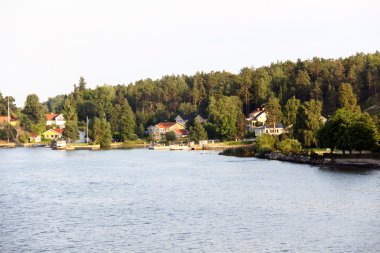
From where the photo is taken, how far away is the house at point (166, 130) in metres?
147

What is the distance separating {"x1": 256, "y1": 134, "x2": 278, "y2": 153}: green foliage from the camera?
9209 centimetres

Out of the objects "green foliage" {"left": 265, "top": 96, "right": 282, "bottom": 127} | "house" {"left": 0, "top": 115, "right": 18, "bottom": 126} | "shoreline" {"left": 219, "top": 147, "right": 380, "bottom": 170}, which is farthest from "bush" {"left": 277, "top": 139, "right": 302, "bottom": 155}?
"house" {"left": 0, "top": 115, "right": 18, "bottom": 126}

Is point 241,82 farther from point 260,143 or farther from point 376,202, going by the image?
point 376,202

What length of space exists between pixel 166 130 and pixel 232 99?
69.8ft

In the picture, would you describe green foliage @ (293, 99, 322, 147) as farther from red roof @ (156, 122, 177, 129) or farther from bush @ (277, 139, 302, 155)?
red roof @ (156, 122, 177, 129)

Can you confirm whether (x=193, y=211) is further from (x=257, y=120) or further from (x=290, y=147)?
(x=257, y=120)

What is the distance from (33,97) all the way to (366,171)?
115543 millimetres

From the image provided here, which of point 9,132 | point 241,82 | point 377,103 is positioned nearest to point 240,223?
point 377,103

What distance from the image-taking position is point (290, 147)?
285 feet

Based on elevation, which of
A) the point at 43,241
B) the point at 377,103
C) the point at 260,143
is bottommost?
the point at 43,241

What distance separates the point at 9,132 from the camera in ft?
500

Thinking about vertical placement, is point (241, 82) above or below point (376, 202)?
above

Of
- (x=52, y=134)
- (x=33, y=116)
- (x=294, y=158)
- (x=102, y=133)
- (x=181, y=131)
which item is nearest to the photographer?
(x=294, y=158)

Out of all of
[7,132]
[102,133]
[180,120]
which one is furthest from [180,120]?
[7,132]
